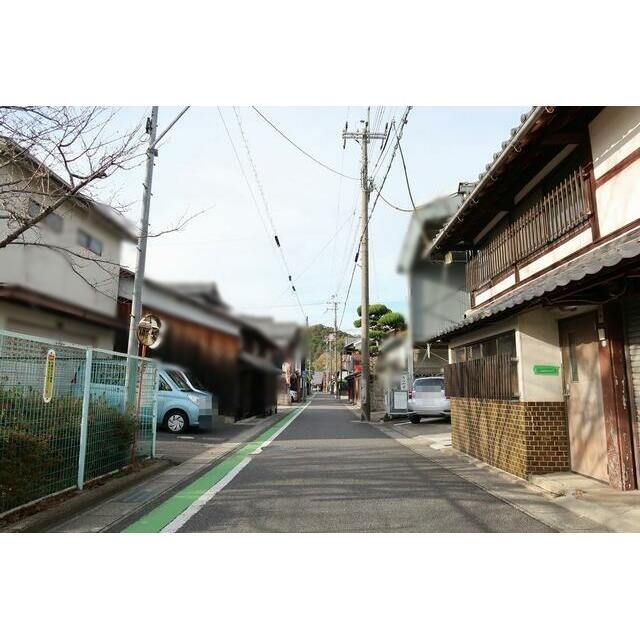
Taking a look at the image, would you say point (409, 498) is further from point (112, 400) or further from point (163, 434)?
point (163, 434)

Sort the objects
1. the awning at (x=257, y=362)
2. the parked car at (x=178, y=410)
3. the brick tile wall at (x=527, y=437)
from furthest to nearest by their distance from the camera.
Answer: the parked car at (x=178, y=410) < the brick tile wall at (x=527, y=437) < the awning at (x=257, y=362)

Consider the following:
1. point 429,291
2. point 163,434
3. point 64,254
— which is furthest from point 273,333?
point 429,291

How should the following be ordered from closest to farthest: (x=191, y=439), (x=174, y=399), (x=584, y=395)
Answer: (x=584, y=395), (x=191, y=439), (x=174, y=399)

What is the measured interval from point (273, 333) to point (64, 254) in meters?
2.10

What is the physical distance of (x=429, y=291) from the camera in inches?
672

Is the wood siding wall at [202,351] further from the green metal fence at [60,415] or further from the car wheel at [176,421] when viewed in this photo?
the car wheel at [176,421]

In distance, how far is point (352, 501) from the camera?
5512 millimetres

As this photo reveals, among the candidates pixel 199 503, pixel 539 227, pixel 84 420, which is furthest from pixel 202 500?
pixel 539 227

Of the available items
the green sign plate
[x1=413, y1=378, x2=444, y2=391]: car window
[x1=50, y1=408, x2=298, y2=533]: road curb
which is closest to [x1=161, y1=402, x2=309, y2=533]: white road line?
[x1=50, y1=408, x2=298, y2=533]: road curb

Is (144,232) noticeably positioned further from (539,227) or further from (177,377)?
(539,227)

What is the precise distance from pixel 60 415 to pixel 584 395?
6226 mm

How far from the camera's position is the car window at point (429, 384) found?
56.1 feet

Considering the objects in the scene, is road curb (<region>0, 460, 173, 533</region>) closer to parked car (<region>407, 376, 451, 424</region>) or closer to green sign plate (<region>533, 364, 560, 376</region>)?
green sign plate (<region>533, 364, 560, 376</region>)

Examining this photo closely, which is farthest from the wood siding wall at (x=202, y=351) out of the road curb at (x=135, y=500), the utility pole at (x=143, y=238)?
the road curb at (x=135, y=500)
